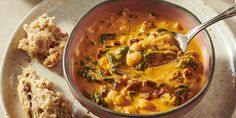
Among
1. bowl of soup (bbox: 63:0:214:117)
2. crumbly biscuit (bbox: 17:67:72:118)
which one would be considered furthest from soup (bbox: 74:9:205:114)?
crumbly biscuit (bbox: 17:67:72:118)

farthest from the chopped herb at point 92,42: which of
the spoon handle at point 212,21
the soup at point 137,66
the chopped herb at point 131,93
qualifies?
the spoon handle at point 212,21

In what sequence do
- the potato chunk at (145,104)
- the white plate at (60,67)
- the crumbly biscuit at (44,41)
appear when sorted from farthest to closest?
1. the crumbly biscuit at (44,41)
2. the white plate at (60,67)
3. the potato chunk at (145,104)

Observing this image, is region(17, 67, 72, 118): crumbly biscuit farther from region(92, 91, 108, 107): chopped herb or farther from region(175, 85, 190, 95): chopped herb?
region(175, 85, 190, 95): chopped herb

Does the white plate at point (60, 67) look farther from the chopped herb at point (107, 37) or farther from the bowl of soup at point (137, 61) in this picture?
the chopped herb at point (107, 37)

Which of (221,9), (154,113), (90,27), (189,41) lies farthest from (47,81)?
(221,9)

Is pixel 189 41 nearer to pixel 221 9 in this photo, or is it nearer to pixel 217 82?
pixel 217 82

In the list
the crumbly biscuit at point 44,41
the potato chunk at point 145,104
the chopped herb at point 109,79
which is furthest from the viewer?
the crumbly biscuit at point 44,41
